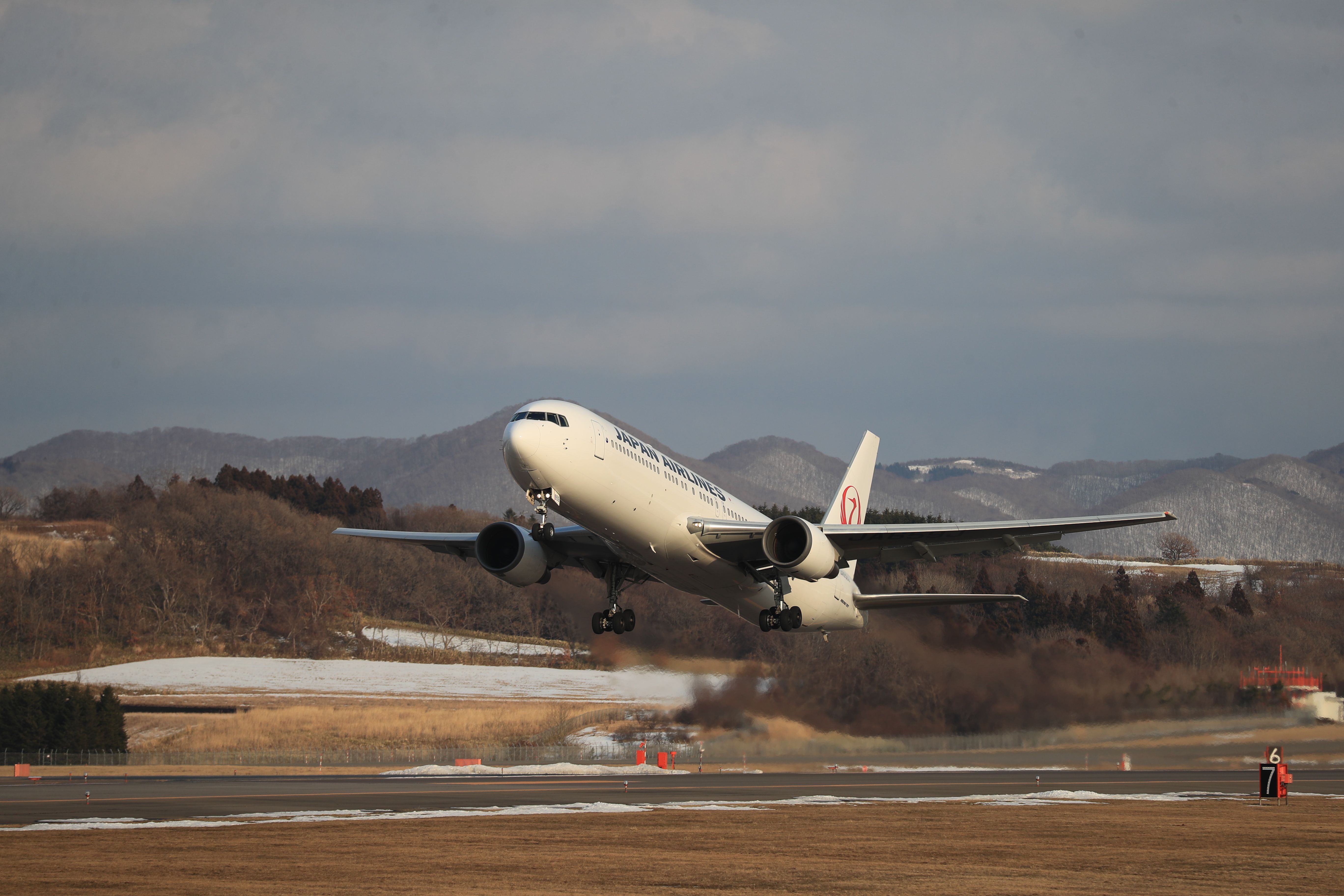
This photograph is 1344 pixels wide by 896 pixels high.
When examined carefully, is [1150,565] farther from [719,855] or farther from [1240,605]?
[719,855]

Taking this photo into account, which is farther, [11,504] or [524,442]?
[11,504]

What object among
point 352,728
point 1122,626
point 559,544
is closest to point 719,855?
point 559,544

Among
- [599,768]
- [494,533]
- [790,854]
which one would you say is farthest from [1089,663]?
[790,854]

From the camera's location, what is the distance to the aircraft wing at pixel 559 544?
38.4 m

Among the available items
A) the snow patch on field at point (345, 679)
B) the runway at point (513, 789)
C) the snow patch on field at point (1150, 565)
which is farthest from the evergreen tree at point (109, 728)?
the snow patch on field at point (1150, 565)

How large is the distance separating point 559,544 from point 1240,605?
215 ft

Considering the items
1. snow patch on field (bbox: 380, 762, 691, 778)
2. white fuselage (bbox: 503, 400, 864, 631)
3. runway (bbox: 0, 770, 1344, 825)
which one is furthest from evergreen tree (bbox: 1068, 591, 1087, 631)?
white fuselage (bbox: 503, 400, 864, 631)

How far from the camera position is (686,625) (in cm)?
5272

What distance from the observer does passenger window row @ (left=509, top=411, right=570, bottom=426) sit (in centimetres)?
3038

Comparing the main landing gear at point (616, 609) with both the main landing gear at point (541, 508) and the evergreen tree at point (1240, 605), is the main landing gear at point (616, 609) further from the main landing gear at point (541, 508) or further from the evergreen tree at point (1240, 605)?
the evergreen tree at point (1240, 605)

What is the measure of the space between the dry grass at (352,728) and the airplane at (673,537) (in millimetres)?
37189

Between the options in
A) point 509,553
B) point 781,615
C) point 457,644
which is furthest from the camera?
point 457,644

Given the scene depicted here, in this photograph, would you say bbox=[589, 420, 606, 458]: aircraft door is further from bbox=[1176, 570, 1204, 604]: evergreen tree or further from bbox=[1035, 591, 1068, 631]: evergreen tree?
bbox=[1176, 570, 1204, 604]: evergreen tree

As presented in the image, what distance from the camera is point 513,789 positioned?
40312mm
